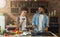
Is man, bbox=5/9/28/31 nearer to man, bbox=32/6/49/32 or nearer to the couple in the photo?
the couple

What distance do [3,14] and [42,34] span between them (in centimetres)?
52

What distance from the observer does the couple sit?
1.67 m

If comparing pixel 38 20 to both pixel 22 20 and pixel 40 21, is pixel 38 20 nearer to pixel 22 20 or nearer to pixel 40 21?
pixel 40 21

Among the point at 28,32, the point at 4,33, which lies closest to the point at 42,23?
the point at 28,32

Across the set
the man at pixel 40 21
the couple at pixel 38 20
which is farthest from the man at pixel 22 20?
the man at pixel 40 21

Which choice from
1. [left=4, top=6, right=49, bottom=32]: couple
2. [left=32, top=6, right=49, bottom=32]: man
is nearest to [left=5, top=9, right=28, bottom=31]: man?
[left=4, top=6, right=49, bottom=32]: couple

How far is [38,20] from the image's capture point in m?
1.69

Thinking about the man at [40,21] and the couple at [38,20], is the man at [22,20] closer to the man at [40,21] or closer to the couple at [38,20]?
the couple at [38,20]

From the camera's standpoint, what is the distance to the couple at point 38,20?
1.67 metres

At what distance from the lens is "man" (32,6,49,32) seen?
168 cm

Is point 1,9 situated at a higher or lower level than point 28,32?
higher

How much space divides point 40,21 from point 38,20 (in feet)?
0.09

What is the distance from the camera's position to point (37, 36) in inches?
64.1

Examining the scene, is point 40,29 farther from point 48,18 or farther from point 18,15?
point 18,15
